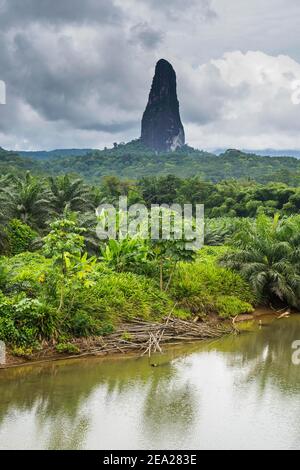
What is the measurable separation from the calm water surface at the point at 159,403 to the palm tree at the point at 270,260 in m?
3.89

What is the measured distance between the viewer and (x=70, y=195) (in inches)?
1060

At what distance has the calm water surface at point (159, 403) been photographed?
7996 millimetres

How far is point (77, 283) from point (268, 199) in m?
34.1

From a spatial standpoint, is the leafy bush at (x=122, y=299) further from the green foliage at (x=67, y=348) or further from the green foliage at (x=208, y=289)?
the green foliage at (x=67, y=348)

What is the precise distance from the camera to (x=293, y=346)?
44.4 feet

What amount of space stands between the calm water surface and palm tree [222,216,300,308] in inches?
153

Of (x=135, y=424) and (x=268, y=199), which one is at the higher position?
(x=268, y=199)

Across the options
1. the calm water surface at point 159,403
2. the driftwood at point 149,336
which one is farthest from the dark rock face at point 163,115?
the calm water surface at point 159,403

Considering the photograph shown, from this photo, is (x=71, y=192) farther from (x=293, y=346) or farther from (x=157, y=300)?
(x=293, y=346)

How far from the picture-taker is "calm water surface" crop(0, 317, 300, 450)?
8.00m

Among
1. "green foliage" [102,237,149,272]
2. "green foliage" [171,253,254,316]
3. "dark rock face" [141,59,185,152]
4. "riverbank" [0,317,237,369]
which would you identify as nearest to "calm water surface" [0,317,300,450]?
"riverbank" [0,317,237,369]

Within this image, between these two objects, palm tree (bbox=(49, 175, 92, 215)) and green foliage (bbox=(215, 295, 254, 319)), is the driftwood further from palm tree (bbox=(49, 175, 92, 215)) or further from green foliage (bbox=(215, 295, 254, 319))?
palm tree (bbox=(49, 175, 92, 215))

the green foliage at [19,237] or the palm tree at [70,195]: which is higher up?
the palm tree at [70,195]
